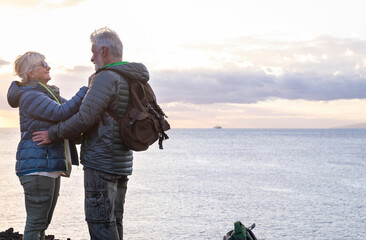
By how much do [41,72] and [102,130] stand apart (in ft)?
2.61

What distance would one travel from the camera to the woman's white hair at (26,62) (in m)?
4.75

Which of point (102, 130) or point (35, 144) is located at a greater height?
point (102, 130)

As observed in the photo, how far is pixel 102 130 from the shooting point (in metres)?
4.67

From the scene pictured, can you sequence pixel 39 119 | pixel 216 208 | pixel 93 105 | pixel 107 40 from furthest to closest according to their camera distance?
pixel 216 208
pixel 39 119
pixel 107 40
pixel 93 105

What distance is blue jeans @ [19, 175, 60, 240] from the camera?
4.70 meters

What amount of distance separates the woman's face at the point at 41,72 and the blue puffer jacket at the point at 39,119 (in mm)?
56

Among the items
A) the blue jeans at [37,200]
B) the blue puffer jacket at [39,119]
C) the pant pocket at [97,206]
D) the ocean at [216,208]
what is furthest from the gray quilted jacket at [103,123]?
the ocean at [216,208]

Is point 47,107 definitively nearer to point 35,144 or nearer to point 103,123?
point 35,144

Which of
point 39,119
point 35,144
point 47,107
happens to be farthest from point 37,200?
point 47,107

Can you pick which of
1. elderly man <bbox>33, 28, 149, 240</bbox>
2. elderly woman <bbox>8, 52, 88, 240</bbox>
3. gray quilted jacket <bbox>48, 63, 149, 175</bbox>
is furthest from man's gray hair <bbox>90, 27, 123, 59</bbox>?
elderly woman <bbox>8, 52, 88, 240</bbox>

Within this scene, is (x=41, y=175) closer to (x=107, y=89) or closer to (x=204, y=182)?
(x=107, y=89)

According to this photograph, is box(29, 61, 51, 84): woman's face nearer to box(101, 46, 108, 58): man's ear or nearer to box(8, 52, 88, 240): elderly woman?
box(8, 52, 88, 240): elderly woman

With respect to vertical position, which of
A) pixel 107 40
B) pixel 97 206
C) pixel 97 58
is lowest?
pixel 97 206

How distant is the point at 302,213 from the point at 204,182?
12.2 meters
